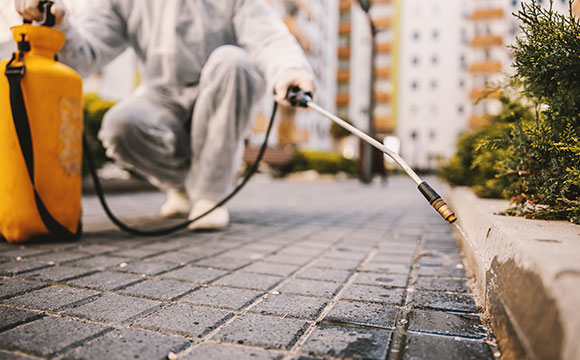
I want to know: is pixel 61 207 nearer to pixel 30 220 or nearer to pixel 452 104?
pixel 30 220

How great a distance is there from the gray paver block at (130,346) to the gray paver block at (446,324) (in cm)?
75

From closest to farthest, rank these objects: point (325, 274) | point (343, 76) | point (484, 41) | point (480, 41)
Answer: point (325, 274), point (484, 41), point (480, 41), point (343, 76)

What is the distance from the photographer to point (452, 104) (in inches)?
1686

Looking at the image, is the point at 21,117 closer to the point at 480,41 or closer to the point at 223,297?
the point at 223,297

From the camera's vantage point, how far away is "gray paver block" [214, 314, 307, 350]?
135 cm

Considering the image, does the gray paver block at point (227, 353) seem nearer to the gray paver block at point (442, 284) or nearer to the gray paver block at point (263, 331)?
the gray paver block at point (263, 331)

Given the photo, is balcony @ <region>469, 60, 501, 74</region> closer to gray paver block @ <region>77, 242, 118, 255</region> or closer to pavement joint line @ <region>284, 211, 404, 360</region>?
pavement joint line @ <region>284, 211, 404, 360</region>

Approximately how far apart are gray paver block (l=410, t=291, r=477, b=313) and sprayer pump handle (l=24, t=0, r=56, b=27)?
233cm

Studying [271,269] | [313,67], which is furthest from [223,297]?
[313,67]

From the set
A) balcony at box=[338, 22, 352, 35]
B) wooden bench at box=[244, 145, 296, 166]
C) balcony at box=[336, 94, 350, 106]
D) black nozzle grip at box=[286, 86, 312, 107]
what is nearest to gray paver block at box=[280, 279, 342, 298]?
black nozzle grip at box=[286, 86, 312, 107]

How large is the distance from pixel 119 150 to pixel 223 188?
822 millimetres

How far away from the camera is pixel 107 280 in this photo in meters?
1.96

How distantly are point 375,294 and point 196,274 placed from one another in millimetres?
812

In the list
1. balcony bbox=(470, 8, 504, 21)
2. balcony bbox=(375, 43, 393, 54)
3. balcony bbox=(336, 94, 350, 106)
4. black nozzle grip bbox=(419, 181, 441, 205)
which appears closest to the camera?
black nozzle grip bbox=(419, 181, 441, 205)
